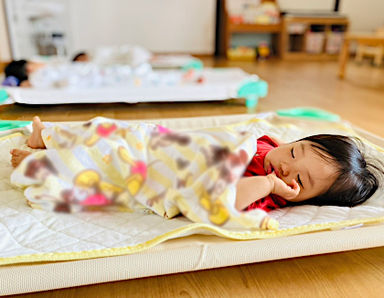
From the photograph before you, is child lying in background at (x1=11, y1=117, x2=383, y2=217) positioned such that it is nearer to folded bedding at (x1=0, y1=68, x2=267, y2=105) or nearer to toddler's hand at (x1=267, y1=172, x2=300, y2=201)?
toddler's hand at (x1=267, y1=172, x2=300, y2=201)

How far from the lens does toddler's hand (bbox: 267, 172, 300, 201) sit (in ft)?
3.19

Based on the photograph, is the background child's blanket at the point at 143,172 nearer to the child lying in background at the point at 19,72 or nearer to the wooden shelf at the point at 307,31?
the child lying in background at the point at 19,72

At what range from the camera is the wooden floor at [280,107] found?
34.7 inches

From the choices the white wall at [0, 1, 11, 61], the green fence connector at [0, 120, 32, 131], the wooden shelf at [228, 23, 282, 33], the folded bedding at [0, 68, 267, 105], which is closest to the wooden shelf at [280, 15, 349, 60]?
the wooden shelf at [228, 23, 282, 33]

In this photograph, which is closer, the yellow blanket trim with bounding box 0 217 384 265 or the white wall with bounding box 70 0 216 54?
the yellow blanket trim with bounding box 0 217 384 265

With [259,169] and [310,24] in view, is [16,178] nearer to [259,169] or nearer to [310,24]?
[259,169]

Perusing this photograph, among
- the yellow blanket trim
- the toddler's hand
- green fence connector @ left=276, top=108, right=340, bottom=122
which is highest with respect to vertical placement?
the toddler's hand

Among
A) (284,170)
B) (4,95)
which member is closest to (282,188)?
(284,170)

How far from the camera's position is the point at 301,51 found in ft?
18.5

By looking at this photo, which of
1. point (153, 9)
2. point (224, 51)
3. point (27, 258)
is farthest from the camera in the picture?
point (224, 51)

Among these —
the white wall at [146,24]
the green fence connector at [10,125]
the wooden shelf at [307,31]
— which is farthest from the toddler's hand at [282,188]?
the wooden shelf at [307,31]

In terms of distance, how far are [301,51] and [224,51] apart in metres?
1.23

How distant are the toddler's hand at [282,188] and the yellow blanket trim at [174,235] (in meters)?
0.10

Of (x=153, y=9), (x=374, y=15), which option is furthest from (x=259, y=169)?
(x=374, y=15)
